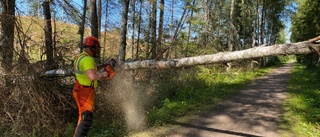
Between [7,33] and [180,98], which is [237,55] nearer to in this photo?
[180,98]

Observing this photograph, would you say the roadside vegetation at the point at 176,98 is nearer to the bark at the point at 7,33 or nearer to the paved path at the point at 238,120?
the paved path at the point at 238,120

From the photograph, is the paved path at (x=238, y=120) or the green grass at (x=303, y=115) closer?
the paved path at (x=238, y=120)

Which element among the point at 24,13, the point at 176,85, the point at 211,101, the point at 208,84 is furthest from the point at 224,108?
the point at 24,13

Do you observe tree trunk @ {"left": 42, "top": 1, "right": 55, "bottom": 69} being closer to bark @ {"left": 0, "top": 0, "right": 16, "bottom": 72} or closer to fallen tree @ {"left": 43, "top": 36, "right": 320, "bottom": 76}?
bark @ {"left": 0, "top": 0, "right": 16, "bottom": 72}

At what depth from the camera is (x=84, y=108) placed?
4.61 meters

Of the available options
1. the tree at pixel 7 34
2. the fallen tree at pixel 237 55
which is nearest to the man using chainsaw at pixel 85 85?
the fallen tree at pixel 237 55

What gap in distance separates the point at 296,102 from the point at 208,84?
3.73 metres

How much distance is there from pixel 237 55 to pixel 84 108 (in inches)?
116

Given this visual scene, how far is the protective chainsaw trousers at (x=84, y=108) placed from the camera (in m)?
4.51

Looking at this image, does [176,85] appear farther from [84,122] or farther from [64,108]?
[84,122]

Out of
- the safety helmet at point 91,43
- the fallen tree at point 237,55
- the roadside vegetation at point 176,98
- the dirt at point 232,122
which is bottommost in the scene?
the dirt at point 232,122

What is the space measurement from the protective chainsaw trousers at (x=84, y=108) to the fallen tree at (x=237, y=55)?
107cm

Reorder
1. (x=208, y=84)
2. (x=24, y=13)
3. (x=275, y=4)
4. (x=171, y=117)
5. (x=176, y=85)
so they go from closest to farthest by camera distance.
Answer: (x=24, y=13)
(x=171, y=117)
(x=176, y=85)
(x=208, y=84)
(x=275, y=4)

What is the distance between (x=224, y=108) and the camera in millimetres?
7773
